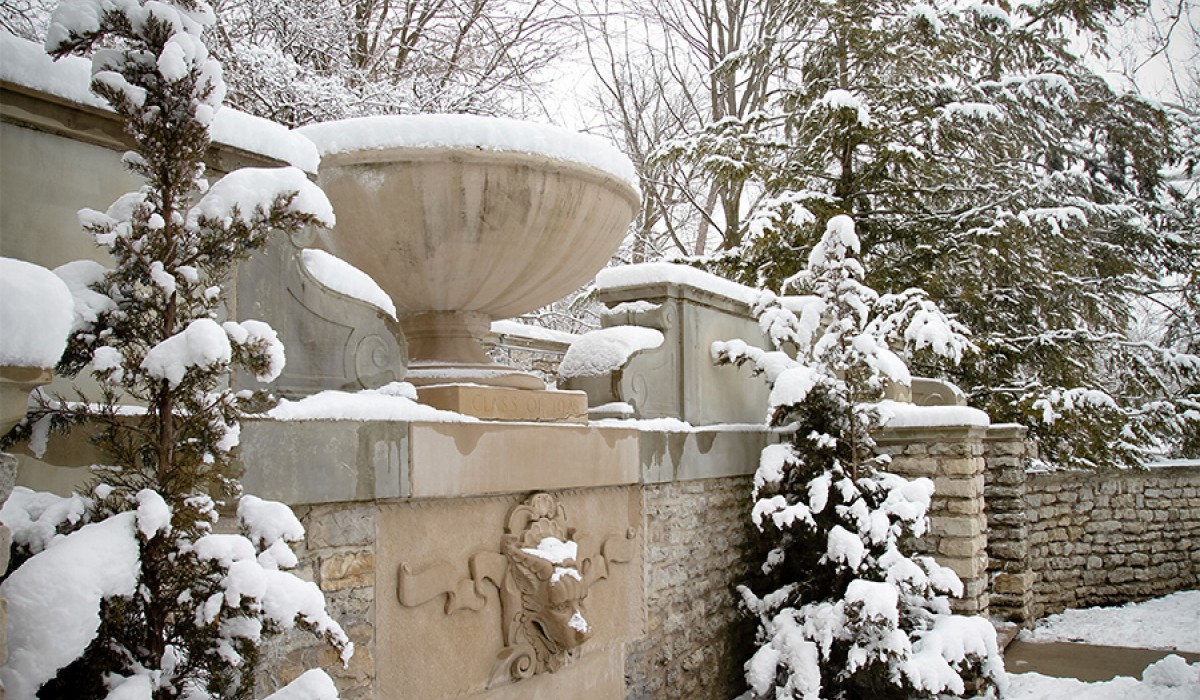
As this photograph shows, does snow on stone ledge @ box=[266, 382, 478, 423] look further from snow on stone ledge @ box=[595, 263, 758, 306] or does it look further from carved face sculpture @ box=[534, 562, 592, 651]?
snow on stone ledge @ box=[595, 263, 758, 306]

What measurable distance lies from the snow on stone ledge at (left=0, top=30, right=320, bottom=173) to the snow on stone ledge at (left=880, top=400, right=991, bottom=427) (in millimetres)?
4672

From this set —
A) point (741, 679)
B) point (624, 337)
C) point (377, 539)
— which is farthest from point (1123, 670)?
point (377, 539)

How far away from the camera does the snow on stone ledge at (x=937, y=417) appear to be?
252 inches

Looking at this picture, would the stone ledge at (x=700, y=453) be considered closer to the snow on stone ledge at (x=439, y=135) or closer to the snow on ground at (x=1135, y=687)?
the snow on stone ledge at (x=439, y=135)

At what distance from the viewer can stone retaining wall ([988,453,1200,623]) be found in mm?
10031

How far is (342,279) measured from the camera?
3322 millimetres

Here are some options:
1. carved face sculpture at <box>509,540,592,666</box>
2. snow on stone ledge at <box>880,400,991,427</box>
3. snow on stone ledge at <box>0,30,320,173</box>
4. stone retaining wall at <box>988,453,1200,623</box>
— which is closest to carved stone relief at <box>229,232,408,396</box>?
snow on stone ledge at <box>0,30,320,173</box>

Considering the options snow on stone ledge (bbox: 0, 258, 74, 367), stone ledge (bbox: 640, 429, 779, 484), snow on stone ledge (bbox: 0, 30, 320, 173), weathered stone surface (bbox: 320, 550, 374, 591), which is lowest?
weathered stone surface (bbox: 320, 550, 374, 591)

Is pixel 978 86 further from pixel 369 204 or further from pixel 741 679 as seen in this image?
pixel 369 204

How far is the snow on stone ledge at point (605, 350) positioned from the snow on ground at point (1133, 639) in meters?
3.56

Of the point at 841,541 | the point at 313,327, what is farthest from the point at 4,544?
the point at 841,541

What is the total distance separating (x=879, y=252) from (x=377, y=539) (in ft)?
29.3

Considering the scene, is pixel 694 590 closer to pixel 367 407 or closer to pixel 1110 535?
pixel 367 407

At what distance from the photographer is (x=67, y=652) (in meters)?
1.64
